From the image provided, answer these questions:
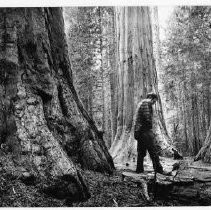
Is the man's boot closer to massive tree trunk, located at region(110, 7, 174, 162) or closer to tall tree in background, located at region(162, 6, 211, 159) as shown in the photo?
massive tree trunk, located at region(110, 7, 174, 162)

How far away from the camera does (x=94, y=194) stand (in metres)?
3.37

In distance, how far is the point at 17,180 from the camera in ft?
9.86

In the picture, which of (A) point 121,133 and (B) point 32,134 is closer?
(B) point 32,134

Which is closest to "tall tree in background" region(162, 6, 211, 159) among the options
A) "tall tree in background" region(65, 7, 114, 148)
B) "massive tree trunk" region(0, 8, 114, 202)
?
"tall tree in background" region(65, 7, 114, 148)

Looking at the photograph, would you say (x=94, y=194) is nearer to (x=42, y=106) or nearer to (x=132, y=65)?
(x=42, y=106)

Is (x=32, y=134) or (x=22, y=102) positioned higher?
(x=22, y=102)

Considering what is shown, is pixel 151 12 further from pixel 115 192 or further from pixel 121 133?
pixel 115 192

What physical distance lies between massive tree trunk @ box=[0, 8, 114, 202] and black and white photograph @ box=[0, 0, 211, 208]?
0.04 ft

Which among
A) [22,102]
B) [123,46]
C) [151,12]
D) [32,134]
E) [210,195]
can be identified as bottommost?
[210,195]

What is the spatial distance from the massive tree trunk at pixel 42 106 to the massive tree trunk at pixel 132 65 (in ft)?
6.86

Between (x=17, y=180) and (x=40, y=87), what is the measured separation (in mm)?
1171

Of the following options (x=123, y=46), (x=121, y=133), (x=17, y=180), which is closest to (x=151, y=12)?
(x=123, y=46)

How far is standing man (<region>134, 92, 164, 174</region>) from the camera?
4.75 metres
